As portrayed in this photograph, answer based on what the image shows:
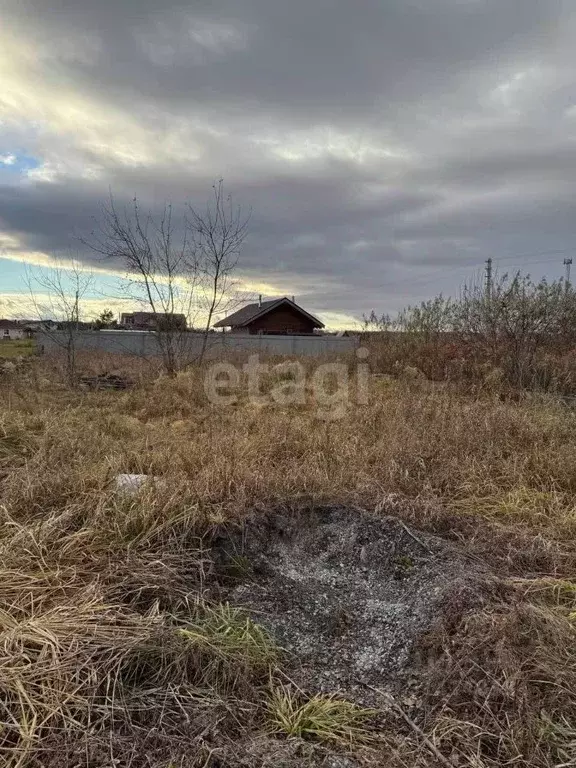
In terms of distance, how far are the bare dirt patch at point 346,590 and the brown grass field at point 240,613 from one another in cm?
10

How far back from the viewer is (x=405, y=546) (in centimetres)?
291

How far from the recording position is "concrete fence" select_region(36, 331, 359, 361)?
35.2 feet

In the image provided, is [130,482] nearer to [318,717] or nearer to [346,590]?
[346,590]

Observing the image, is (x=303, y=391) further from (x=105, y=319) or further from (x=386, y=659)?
(x=105, y=319)

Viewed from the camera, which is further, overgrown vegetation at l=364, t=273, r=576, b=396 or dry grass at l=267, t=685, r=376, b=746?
overgrown vegetation at l=364, t=273, r=576, b=396

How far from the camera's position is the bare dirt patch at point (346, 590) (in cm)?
205

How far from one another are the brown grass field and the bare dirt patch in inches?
3.9

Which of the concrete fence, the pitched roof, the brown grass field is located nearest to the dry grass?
the brown grass field

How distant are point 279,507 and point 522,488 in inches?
73.0

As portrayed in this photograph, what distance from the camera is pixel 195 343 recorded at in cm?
1075

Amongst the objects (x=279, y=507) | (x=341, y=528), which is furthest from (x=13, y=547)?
(x=341, y=528)

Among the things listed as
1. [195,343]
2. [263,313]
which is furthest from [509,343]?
[263,313]

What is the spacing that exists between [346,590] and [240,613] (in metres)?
0.63

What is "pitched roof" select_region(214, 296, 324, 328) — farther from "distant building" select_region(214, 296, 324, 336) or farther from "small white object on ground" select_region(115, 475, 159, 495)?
"small white object on ground" select_region(115, 475, 159, 495)
